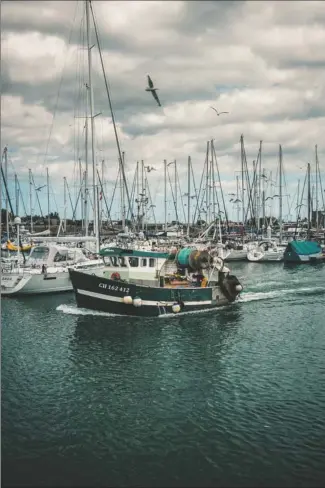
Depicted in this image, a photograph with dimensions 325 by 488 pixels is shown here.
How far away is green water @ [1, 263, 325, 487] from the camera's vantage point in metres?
16.2

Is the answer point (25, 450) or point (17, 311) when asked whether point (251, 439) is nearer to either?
point (25, 450)

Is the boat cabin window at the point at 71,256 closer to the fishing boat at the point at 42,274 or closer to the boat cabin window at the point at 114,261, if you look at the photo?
the fishing boat at the point at 42,274

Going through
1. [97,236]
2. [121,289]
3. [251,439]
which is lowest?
[251,439]

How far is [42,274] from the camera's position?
49500 mm

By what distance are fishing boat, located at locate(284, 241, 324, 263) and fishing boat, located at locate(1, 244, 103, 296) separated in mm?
39679

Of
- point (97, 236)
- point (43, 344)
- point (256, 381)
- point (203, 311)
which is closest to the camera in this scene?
point (256, 381)

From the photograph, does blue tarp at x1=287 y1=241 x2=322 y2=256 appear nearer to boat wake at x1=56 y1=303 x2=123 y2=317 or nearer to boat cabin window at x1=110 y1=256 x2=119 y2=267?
boat cabin window at x1=110 y1=256 x2=119 y2=267

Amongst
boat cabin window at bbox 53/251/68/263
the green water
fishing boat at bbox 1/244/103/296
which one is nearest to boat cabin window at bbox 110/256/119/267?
the green water

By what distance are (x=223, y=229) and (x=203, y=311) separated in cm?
6347

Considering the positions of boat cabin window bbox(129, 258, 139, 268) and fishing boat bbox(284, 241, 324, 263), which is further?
fishing boat bbox(284, 241, 324, 263)

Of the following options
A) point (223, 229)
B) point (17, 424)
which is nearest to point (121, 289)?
point (17, 424)

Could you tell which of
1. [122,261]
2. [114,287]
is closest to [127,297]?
[114,287]

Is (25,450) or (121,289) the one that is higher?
(121,289)

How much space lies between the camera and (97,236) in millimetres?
48875
